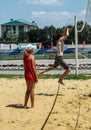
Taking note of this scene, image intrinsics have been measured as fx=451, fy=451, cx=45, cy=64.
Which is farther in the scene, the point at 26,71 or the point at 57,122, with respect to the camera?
the point at 26,71

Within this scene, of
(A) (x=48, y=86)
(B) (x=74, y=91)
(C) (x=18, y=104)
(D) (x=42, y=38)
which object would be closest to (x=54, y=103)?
(C) (x=18, y=104)

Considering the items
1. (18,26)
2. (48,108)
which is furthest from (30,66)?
(18,26)

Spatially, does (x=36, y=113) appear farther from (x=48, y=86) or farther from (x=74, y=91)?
(x=48, y=86)

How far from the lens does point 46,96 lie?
12.8 metres

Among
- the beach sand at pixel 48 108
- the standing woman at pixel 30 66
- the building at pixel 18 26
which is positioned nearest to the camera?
the beach sand at pixel 48 108

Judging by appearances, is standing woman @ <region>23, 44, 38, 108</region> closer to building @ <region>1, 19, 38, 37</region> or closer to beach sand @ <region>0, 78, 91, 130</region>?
beach sand @ <region>0, 78, 91, 130</region>

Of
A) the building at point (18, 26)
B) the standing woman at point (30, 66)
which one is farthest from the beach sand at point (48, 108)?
the building at point (18, 26)

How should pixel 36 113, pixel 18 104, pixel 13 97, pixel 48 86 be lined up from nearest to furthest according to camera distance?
→ pixel 36 113, pixel 18 104, pixel 13 97, pixel 48 86

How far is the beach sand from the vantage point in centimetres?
903

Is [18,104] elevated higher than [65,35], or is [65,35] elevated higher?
[65,35]

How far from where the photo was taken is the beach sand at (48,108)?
9.03 m

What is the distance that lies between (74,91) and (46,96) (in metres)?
1.25

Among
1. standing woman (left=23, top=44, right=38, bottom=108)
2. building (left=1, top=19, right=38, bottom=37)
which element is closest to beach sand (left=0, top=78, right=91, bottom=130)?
standing woman (left=23, top=44, right=38, bottom=108)

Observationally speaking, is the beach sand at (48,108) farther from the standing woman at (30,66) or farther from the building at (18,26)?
the building at (18,26)
